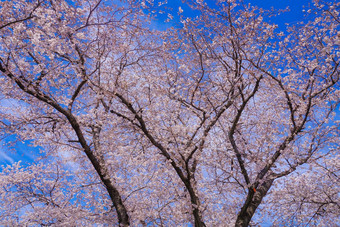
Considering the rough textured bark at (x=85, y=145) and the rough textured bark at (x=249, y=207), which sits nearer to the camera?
the rough textured bark at (x=85, y=145)

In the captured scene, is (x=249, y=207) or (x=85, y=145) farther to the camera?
(x=249, y=207)

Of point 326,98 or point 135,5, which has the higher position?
point 135,5

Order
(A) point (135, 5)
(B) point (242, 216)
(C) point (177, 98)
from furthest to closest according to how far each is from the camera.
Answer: (C) point (177, 98), (B) point (242, 216), (A) point (135, 5)

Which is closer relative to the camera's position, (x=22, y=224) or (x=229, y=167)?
(x=229, y=167)

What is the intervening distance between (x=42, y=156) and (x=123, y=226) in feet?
15.2

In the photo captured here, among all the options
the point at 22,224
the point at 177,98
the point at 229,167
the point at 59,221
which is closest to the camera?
the point at 177,98

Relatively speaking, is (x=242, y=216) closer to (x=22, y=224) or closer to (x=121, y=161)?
(x=121, y=161)

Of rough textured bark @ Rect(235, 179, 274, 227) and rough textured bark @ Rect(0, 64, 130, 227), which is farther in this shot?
rough textured bark @ Rect(235, 179, 274, 227)

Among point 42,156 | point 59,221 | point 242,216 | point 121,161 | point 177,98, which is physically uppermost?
point 177,98

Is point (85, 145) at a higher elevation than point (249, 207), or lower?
higher

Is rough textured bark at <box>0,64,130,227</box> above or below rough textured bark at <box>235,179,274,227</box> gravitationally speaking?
above

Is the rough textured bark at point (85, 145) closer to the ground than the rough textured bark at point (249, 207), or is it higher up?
higher up

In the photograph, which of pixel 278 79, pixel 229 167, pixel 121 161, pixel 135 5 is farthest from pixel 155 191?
pixel 135 5

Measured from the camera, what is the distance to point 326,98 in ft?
27.5
